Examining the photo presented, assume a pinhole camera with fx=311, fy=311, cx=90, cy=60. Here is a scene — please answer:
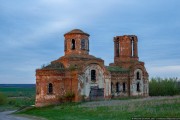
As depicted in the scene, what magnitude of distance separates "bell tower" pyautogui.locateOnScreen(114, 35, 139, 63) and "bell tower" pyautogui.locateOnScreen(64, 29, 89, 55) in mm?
5870

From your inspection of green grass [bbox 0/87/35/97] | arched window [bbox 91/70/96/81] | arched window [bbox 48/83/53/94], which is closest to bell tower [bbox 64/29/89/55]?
arched window [bbox 91/70/96/81]

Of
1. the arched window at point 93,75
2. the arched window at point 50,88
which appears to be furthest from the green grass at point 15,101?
the arched window at point 93,75

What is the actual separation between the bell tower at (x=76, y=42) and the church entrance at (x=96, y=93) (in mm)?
4172

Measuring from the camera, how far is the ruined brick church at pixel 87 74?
3006 centimetres

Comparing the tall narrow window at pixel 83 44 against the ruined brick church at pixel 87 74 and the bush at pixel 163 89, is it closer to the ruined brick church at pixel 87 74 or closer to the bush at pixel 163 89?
the ruined brick church at pixel 87 74

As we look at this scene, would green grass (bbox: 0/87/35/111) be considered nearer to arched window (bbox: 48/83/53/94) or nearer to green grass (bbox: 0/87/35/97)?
green grass (bbox: 0/87/35/97)

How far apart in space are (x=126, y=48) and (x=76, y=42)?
7427 mm

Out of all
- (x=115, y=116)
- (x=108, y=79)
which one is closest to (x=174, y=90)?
(x=108, y=79)

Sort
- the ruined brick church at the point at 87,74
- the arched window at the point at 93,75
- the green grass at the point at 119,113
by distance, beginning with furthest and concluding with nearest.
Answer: the arched window at the point at 93,75 → the ruined brick church at the point at 87,74 → the green grass at the point at 119,113

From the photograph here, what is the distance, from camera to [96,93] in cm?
3206

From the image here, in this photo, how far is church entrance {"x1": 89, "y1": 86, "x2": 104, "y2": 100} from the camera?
103 ft

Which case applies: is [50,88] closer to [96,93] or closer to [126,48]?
[96,93]

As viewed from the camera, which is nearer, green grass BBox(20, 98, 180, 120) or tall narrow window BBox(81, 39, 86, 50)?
green grass BBox(20, 98, 180, 120)

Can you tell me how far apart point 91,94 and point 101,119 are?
45.7 feet
